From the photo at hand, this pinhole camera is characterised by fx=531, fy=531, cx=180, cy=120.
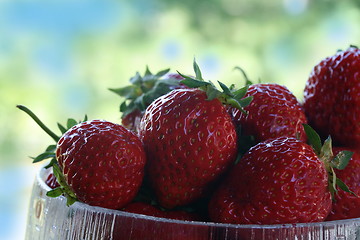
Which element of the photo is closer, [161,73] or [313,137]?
[313,137]

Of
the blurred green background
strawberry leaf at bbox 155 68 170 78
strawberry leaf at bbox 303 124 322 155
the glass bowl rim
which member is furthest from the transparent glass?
the blurred green background

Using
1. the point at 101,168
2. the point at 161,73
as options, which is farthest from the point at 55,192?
the point at 161,73

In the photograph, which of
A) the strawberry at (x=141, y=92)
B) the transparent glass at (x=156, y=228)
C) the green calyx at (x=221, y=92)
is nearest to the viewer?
the transparent glass at (x=156, y=228)

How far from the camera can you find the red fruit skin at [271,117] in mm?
595

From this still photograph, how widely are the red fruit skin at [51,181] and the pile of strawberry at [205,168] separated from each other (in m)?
0.05

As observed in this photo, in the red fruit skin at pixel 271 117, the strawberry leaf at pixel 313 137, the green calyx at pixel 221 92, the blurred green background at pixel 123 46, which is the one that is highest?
the blurred green background at pixel 123 46

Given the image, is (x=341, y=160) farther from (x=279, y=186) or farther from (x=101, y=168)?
(x=101, y=168)

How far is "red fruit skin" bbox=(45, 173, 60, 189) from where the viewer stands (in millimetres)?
594

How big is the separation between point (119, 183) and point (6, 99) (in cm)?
198

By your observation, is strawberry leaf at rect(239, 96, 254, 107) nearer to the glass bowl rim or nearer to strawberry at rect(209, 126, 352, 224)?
strawberry at rect(209, 126, 352, 224)

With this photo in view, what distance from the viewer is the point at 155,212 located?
21.4 inches

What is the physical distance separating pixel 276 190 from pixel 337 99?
19cm

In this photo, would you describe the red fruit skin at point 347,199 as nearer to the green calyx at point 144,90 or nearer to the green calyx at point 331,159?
the green calyx at point 331,159

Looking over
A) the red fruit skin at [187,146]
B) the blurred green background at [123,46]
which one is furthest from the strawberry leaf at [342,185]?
the blurred green background at [123,46]
